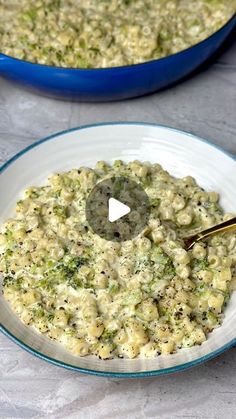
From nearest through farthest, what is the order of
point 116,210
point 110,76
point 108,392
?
point 108,392
point 116,210
point 110,76

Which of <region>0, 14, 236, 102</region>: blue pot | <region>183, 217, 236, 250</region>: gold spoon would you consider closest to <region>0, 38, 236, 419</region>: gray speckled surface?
<region>183, 217, 236, 250</region>: gold spoon

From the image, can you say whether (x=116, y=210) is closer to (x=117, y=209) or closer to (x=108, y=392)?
(x=117, y=209)

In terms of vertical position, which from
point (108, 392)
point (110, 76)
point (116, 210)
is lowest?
point (108, 392)

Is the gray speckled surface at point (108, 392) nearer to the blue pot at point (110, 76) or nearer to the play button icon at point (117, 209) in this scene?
the play button icon at point (117, 209)

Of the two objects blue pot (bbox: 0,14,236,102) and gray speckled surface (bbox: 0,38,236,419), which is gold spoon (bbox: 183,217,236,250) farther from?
blue pot (bbox: 0,14,236,102)

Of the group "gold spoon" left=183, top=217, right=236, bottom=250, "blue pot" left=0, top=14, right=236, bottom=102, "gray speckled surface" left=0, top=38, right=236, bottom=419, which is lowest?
"gray speckled surface" left=0, top=38, right=236, bottom=419

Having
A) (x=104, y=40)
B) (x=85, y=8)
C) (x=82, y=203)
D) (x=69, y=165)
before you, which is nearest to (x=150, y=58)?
(x=104, y=40)

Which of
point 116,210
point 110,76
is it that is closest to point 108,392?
point 116,210
